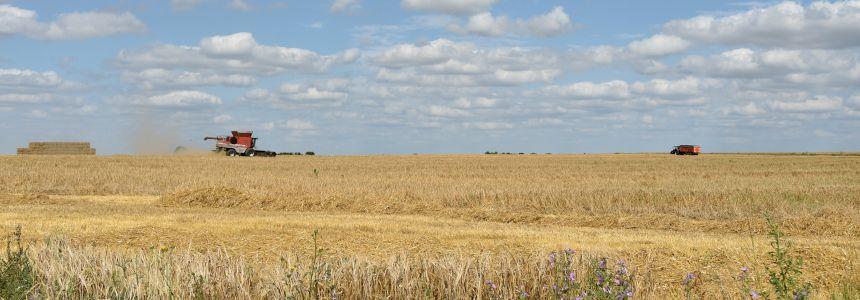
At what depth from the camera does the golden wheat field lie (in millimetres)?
8633

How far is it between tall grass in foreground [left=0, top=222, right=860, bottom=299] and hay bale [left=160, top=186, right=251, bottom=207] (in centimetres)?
1390

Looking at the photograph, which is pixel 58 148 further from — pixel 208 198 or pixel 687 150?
pixel 687 150

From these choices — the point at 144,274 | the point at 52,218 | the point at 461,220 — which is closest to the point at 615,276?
the point at 144,274

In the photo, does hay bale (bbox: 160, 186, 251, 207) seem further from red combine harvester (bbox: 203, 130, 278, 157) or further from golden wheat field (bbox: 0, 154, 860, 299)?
red combine harvester (bbox: 203, 130, 278, 157)

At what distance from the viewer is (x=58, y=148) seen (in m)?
59.6

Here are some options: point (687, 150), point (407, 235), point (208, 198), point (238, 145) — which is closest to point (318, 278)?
point (407, 235)

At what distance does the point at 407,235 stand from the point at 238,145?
46.4 metres

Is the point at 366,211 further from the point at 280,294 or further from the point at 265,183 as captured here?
the point at 280,294

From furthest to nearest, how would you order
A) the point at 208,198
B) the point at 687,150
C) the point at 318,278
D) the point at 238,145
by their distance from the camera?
1. the point at 687,150
2. the point at 238,145
3. the point at 208,198
4. the point at 318,278

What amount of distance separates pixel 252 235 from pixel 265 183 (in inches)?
645

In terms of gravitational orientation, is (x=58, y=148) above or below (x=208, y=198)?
above

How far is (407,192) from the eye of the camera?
26062mm

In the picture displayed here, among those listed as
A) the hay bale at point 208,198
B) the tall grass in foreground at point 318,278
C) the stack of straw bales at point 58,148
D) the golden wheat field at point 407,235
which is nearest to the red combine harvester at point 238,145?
the stack of straw bales at point 58,148

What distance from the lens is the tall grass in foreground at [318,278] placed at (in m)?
8.08
